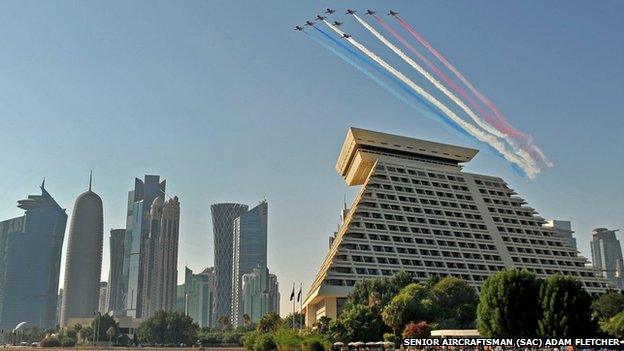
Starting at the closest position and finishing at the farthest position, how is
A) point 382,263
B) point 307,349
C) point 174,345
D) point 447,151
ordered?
point 307,349
point 382,263
point 447,151
point 174,345

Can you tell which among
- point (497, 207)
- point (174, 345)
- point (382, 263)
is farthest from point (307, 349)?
point (174, 345)

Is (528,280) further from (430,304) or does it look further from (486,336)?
(430,304)

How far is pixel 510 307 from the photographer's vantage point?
2704 inches

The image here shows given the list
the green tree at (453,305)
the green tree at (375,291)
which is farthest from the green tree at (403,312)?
the green tree at (375,291)

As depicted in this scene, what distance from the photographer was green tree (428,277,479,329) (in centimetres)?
8891

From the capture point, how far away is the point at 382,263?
120m

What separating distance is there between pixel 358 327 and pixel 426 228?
46589 mm

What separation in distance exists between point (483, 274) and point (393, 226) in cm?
2000

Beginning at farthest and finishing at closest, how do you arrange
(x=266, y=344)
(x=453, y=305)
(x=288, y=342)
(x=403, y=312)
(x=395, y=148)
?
(x=395, y=148), (x=266, y=344), (x=453, y=305), (x=403, y=312), (x=288, y=342)

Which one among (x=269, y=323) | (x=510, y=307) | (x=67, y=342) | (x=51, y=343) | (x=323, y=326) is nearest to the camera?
(x=510, y=307)

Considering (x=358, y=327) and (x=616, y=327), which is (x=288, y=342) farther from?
(x=616, y=327)

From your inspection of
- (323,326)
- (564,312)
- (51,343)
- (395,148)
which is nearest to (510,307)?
(564,312)

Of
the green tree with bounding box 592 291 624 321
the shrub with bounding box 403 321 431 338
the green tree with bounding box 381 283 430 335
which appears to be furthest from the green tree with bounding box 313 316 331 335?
the green tree with bounding box 592 291 624 321

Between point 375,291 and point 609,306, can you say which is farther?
point 609,306
